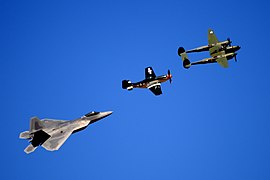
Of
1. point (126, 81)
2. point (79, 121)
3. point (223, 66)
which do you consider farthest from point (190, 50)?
point (79, 121)

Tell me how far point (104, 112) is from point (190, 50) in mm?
29125

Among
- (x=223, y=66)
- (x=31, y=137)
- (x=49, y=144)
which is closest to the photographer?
(x=49, y=144)

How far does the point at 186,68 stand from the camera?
283 ft

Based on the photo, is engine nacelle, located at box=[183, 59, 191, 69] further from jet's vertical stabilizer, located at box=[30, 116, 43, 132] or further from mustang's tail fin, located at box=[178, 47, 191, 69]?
jet's vertical stabilizer, located at box=[30, 116, 43, 132]

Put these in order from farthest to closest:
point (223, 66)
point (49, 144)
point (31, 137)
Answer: point (223, 66)
point (31, 137)
point (49, 144)

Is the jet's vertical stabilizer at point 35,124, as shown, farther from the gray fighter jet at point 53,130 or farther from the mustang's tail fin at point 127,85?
the mustang's tail fin at point 127,85

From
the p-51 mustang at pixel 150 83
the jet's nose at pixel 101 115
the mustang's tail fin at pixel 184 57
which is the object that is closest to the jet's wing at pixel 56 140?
the jet's nose at pixel 101 115

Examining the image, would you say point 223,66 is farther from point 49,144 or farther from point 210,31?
point 49,144

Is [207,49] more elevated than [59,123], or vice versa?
[207,49]

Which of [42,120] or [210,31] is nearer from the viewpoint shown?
[42,120]

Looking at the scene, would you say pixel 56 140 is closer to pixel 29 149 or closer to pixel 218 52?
pixel 29 149

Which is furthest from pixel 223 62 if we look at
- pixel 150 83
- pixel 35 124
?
pixel 35 124

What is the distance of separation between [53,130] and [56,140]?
3.15m

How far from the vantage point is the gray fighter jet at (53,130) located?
66.2m
